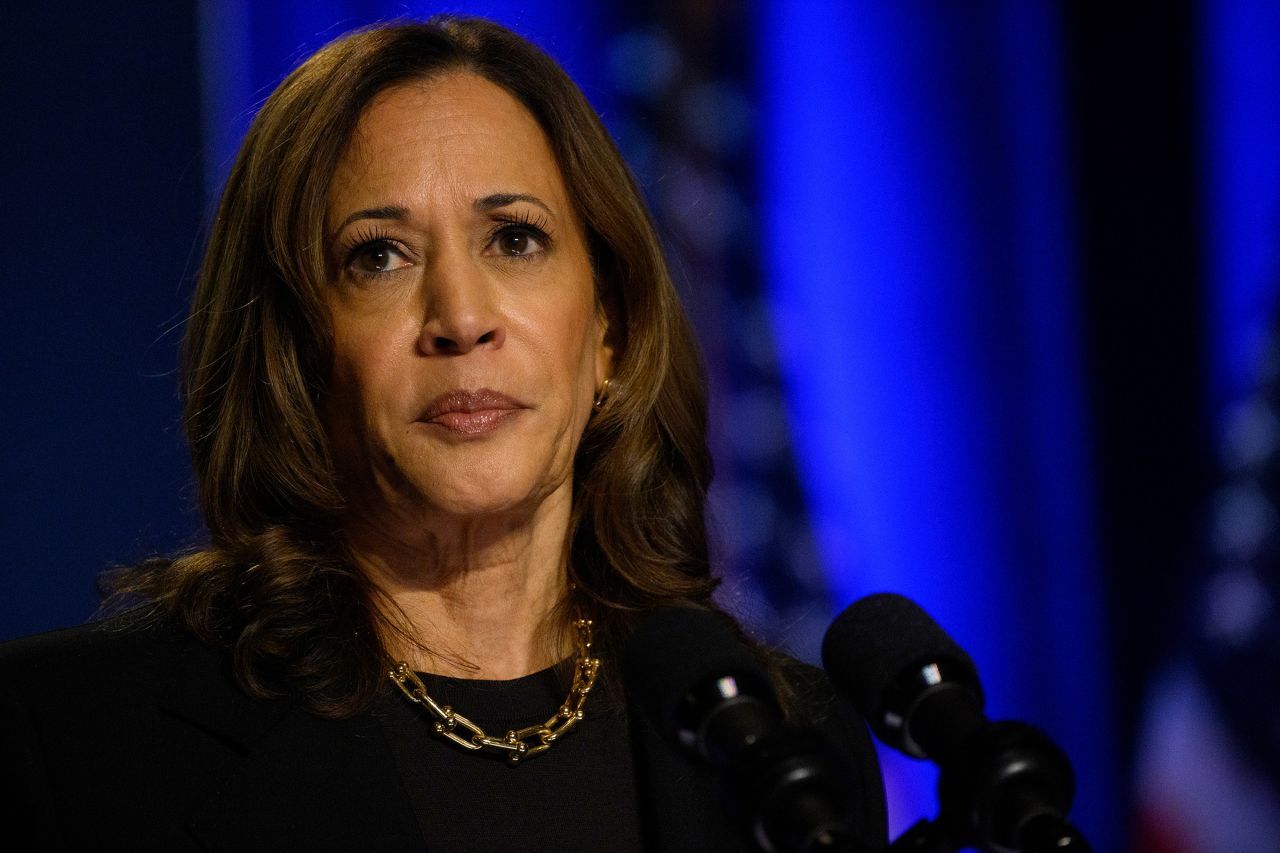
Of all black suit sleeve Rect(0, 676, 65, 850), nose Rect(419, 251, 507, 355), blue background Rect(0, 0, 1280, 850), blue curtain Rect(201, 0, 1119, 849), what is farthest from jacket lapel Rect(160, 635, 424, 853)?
blue curtain Rect(201, 0, 1119, 849)

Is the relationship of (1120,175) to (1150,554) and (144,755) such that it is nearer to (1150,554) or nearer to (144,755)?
(1150,554)

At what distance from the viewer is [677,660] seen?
3.73 ft

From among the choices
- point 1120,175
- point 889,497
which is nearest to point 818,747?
point 889,497

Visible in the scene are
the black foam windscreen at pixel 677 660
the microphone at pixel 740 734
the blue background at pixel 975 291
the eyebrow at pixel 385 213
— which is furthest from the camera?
the blue background at pixel 975 291

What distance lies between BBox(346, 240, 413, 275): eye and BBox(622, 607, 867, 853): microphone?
0.76 metres

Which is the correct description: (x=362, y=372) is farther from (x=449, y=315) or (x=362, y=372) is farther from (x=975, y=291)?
(x=975, y=291)

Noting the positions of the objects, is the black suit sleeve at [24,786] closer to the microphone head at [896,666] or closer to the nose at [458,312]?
the nose at [458,312]

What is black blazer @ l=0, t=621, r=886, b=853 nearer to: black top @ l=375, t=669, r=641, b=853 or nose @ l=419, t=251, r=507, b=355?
black top @ l=375, t=669, r=641, b=853

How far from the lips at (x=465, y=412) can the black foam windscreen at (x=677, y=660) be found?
1.95 ft

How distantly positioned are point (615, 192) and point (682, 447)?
39cm

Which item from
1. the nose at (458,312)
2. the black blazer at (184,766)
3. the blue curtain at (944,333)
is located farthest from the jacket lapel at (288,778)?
the blue curtain at (944,333)

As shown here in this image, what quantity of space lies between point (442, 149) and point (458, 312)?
0.24 metres

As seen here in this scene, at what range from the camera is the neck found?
1886 mm

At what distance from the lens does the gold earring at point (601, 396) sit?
2.09 metres
